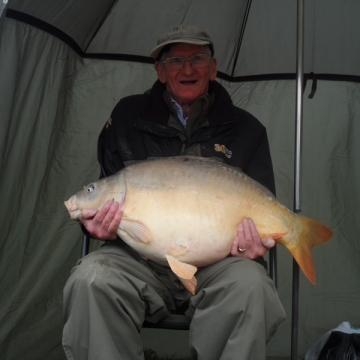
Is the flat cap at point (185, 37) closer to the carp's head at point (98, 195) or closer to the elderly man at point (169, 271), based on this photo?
the elderly man at point (169, 271)

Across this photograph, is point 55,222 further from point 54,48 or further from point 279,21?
point 279,21

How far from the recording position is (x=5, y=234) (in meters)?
3.12

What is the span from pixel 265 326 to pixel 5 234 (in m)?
1.61

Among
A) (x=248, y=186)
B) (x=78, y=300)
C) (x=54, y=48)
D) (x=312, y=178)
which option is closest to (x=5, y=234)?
(x=54, y=48)

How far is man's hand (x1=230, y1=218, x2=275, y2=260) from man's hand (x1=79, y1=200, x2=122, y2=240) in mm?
443

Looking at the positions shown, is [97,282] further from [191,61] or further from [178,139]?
[191,61]

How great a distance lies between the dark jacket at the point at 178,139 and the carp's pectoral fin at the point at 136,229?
471 millimetres

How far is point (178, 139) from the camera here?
8.82 feet

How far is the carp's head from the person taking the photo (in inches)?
88.6

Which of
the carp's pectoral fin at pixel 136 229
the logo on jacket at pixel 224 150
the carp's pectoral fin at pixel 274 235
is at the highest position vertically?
the logo on jacket at pixel 224 150

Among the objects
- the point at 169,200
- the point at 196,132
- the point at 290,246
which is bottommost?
the point at 290,246

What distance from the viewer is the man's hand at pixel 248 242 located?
7.38 feet

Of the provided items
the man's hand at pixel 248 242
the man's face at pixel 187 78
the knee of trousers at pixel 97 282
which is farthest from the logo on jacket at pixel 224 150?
the knee of trousers at pixel 97 282

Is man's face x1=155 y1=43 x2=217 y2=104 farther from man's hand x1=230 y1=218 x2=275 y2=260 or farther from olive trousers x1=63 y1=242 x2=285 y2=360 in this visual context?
olive trousers x1=63 y1=242 x2=285 y2=360
